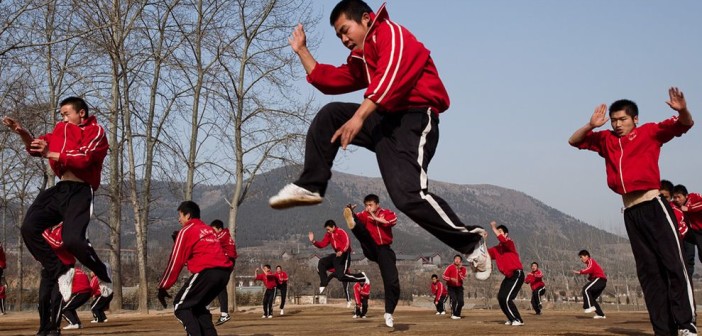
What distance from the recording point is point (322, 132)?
5445 mm

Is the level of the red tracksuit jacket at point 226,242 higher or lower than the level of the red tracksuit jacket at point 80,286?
higher

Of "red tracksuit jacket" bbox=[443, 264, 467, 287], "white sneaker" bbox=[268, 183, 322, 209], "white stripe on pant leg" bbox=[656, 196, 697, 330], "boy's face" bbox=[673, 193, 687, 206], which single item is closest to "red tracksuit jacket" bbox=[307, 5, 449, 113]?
"white sneaker" bbox=[268, 183, 322, 209]

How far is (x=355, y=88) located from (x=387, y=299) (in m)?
7.96

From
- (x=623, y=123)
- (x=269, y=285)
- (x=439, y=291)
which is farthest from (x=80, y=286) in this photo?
(x=439, y=291)

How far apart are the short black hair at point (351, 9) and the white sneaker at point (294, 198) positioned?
4.02 ft

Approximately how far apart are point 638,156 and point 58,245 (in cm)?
704

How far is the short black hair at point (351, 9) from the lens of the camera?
18.0ft

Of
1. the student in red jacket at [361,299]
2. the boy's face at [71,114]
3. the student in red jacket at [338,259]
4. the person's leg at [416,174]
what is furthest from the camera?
the student in red jacket at [361,299]

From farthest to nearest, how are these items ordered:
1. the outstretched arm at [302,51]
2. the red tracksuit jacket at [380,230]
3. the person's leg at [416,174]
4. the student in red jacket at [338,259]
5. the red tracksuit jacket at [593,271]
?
1. the red tracksuit jacket at [593,271]
2. the student in red jacket at [338,259]
3. the red tracksuit jacket at [380,230]
4. the outstretched arm at [302,51]
5. the person's leg at [416,174]

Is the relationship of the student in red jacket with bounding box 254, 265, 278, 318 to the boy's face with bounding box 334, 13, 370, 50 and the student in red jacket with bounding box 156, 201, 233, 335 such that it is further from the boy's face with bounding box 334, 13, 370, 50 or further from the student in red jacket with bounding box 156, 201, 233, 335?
the boy's face with bounding box 334, 13, 370, 50

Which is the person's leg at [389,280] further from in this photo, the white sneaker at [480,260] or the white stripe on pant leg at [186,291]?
the white sneaker at [480,260]

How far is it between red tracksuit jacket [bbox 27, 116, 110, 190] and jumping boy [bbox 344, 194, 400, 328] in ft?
18.3

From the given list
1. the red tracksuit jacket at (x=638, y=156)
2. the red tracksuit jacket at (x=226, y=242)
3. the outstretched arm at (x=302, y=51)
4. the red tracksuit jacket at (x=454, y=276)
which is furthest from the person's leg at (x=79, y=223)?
the red tracksuit jacket at (x=454, y=276)

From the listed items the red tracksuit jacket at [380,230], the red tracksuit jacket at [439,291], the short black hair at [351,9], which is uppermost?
the short black hair at [351,9]
